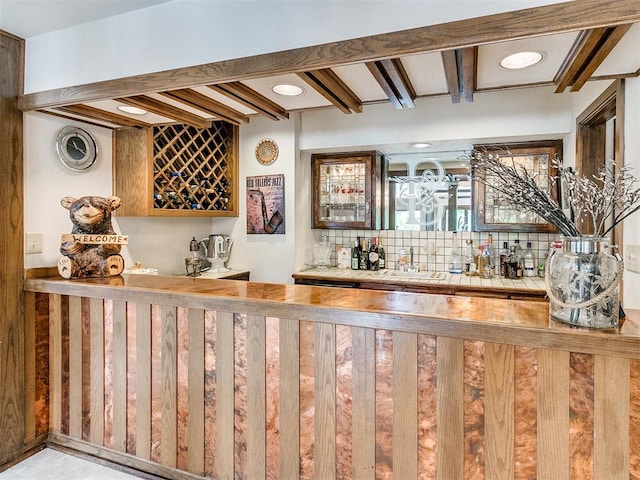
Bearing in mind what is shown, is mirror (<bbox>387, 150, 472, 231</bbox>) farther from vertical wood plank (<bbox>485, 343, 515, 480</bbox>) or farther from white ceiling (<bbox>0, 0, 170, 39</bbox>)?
white ceiling (<bbox>0, 0, 170, 39</bbox>)

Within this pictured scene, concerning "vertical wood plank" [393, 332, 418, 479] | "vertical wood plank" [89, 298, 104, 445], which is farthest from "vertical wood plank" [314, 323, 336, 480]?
"vertical wood plank" [89, 298, 104, 445]

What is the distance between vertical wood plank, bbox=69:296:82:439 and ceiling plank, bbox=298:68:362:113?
165cm

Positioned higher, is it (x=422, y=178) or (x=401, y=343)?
Result: (x=422, y=178)

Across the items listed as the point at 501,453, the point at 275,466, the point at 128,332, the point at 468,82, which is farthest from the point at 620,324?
the point at 128,332

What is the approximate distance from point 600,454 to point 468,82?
145cm

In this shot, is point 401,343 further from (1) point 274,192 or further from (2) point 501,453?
(1) point 274,192

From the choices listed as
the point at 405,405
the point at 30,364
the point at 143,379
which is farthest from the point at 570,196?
the point at 30,364

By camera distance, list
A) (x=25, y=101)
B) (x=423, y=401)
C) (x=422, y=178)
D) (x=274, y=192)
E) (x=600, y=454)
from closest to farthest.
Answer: (x=600, y=454) → (x=423, y=401) → (x=25, y=101) → (x=274, y=192) → (x=422, y=178)

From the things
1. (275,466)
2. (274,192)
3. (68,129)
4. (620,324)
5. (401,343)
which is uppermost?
(68,129)

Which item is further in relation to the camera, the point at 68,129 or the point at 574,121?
the point at 574,121

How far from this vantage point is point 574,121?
274 centimetres

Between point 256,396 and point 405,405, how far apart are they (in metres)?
0.63

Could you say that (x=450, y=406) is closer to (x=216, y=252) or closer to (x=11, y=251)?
(x=11, y=251)

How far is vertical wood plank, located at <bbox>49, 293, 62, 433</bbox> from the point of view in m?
2.12
